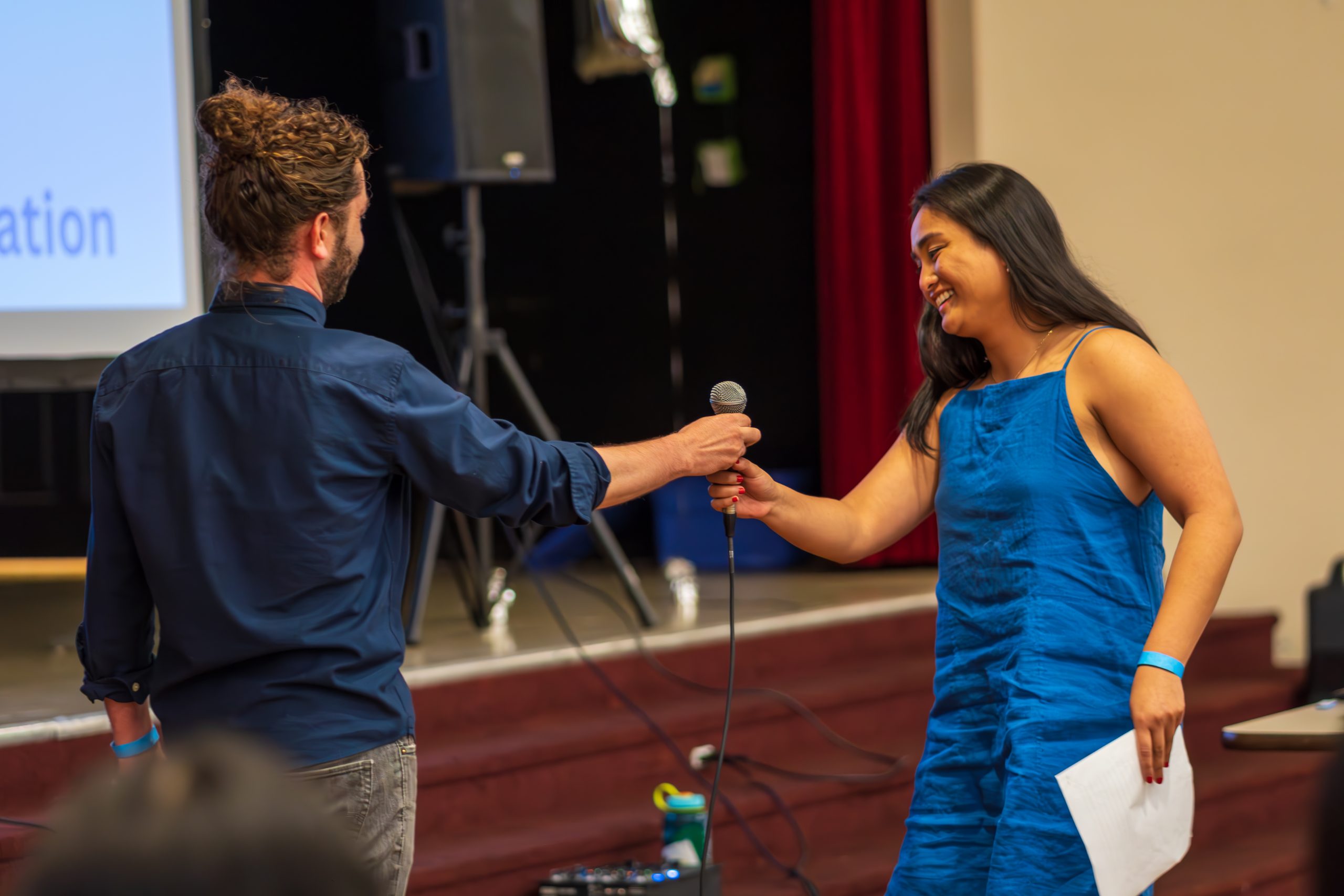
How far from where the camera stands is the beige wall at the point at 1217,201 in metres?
4.99

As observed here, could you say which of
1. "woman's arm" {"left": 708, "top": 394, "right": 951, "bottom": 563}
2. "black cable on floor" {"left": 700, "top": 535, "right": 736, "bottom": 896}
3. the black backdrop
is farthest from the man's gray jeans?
the black backdrop

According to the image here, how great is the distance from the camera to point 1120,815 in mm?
1664

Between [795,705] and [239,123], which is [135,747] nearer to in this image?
[239,123]

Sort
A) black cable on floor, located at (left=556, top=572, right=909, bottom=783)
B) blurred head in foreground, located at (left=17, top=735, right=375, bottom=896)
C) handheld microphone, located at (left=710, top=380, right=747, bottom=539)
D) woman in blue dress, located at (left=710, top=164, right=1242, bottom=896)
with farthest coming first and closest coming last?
black cable on floor, located at (left=556, top=572, right=909, bottom=783), handheld microphone, located at (left=710, top=380, right=747, bottom=539), woman in blue dress, located at (left=710, top=164, right=1242, bottom=896), blurred head in foreground, located at (left=17, top=735, right=375, bottom=896)

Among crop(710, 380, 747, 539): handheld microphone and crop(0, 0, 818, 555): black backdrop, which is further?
crop(0, 0, 818, 555): black backdrop

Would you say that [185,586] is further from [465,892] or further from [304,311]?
[465,892]

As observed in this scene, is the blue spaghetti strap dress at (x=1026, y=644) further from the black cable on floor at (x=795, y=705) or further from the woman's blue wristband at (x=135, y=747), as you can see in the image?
the black cable on floor at (x=795, y=705)

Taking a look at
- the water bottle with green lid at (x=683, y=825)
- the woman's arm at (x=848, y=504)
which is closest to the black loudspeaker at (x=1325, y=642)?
the water bottle with green lid at (x=683, y=825)

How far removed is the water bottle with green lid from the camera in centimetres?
293

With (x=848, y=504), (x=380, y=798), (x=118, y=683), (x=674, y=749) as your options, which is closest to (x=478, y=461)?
(x=380, y=798)

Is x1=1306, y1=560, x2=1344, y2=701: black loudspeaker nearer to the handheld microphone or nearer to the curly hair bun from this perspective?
the handheld microphone

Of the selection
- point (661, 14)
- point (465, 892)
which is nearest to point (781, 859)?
point (465, 892)

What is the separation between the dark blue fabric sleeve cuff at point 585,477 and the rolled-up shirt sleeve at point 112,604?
0.49 metres

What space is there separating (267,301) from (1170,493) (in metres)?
1.13
